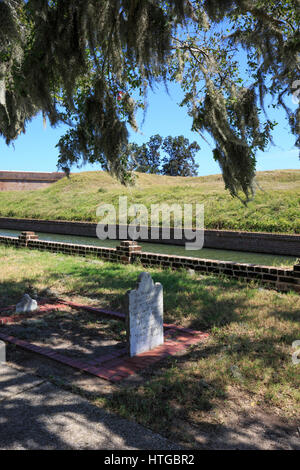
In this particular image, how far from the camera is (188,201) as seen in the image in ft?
86.6

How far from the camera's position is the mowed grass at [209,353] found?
337 centimetres

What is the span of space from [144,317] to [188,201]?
72.6 ft

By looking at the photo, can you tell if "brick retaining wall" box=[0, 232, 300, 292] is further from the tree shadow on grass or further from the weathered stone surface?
the weathered stone surface

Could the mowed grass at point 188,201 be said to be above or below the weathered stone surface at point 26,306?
above

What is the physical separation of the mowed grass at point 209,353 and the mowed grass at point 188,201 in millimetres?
2923

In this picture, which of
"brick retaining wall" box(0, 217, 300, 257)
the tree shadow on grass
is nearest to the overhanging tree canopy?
the tree shadow on grass

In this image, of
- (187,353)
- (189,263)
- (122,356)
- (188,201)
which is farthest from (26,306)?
(188,201)

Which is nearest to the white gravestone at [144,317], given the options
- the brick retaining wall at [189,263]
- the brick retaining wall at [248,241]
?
the brick retaining wall at [189,263]

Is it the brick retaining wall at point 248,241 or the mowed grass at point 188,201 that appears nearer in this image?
the brick retaining wall at point 248,241

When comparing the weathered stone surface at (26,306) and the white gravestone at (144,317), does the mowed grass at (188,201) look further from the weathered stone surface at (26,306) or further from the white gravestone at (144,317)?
the white gravestone at (144,317)

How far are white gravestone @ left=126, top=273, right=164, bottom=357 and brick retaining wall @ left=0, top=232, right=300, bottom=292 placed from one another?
3592mm

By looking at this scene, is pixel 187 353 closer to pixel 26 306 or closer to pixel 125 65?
pixel 26 306

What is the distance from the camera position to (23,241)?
14.2 m

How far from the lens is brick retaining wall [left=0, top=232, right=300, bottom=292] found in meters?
7.50
